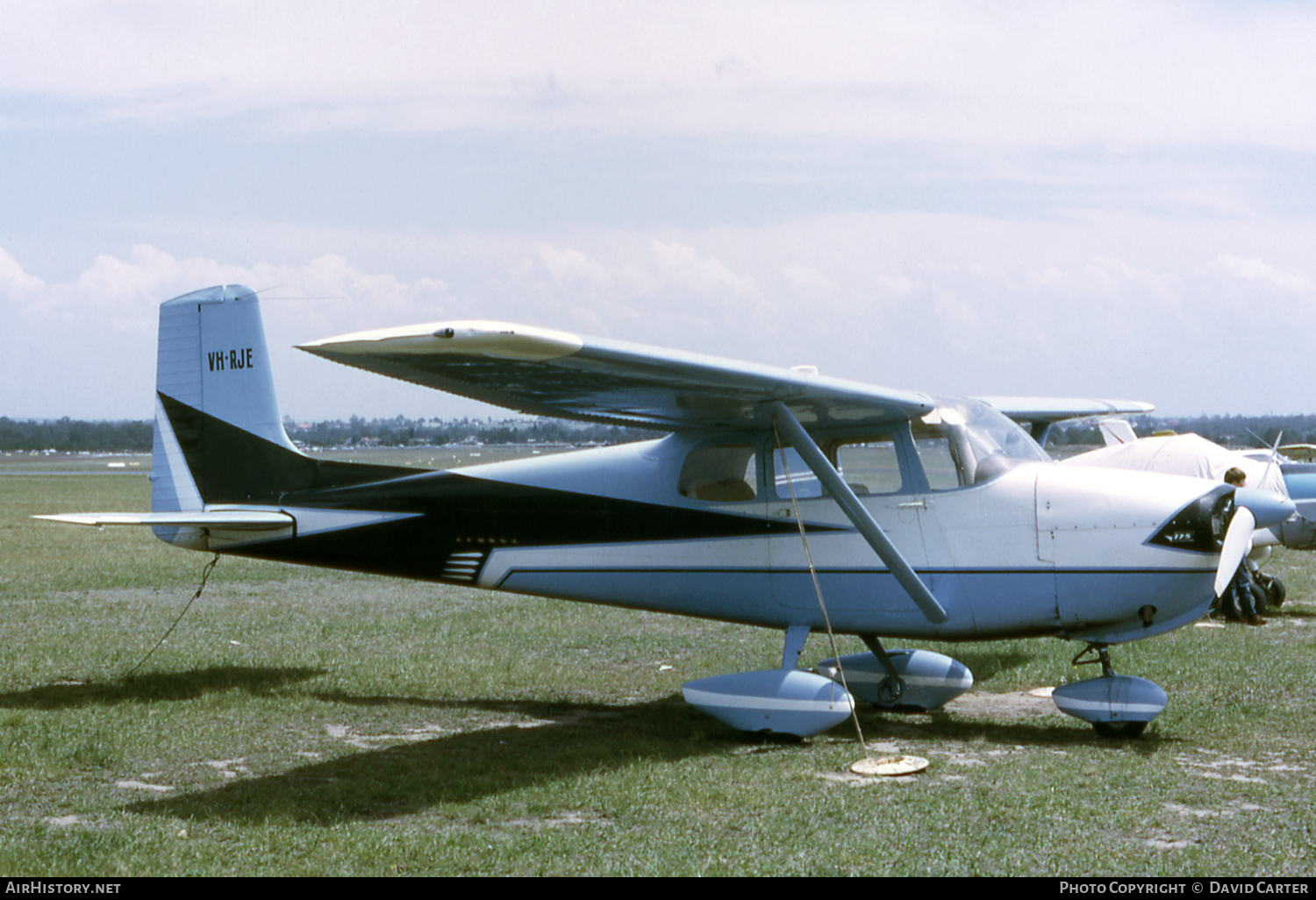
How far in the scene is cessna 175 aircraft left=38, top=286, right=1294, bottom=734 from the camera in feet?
24.6

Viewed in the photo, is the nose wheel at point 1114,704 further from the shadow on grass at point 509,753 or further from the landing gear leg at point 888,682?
the landing gear leg at point 888,682

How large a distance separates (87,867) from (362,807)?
56.1 inches

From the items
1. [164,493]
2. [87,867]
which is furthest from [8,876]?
[164,493]

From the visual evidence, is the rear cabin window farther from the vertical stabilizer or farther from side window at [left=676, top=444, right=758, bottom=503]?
the vertical stabilizer

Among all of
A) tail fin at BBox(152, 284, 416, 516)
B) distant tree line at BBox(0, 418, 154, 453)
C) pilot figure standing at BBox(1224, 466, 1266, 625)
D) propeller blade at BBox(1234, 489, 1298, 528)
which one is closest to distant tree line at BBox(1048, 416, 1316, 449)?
pilot figure standing at BBox(1224, 466, 1266, 625)

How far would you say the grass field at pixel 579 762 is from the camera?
527cm

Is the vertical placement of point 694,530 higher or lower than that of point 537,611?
higher

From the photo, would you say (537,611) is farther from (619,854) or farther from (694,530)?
(619,854)

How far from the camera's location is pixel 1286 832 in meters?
5.50

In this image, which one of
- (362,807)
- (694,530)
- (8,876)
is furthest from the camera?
(694,530)

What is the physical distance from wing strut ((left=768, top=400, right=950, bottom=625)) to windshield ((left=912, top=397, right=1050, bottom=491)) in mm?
652

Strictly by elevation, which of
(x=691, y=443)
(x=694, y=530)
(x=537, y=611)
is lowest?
(x=537, y=611)

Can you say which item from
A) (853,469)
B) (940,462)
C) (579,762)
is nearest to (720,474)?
(853,469)

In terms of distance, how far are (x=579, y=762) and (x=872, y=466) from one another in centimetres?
306
